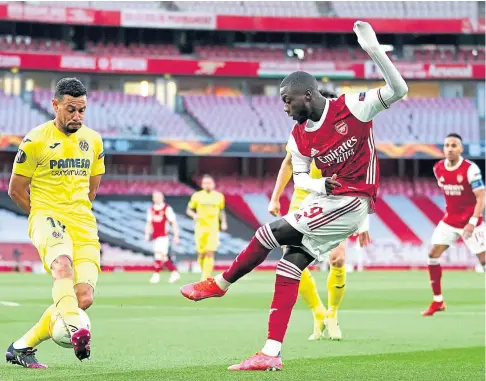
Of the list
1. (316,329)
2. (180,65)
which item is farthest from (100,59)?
(316,329)

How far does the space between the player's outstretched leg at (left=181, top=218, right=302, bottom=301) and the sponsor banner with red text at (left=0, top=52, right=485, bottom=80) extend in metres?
37.4

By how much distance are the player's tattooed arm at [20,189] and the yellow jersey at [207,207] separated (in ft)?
53.1

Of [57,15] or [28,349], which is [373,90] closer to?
[28,349]

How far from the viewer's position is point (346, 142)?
24.0 feet

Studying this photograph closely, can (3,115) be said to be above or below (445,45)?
below

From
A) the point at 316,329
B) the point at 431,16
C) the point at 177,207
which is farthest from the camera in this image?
the point at 431,16

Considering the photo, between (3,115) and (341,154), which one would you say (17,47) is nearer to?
(3,115)

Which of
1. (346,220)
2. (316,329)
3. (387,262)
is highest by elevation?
(346,220)

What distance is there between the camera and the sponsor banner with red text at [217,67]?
44.1m

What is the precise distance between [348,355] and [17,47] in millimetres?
38363

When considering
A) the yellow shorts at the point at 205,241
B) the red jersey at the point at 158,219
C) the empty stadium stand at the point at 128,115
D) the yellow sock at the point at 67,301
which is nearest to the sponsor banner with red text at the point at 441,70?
the empty stadium stand at the point at 128,115

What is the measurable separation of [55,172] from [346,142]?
2103 mm

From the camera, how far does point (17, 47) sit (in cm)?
4472

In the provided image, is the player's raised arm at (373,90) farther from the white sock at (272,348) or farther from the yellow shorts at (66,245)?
the yellow shorts at (66,245)
